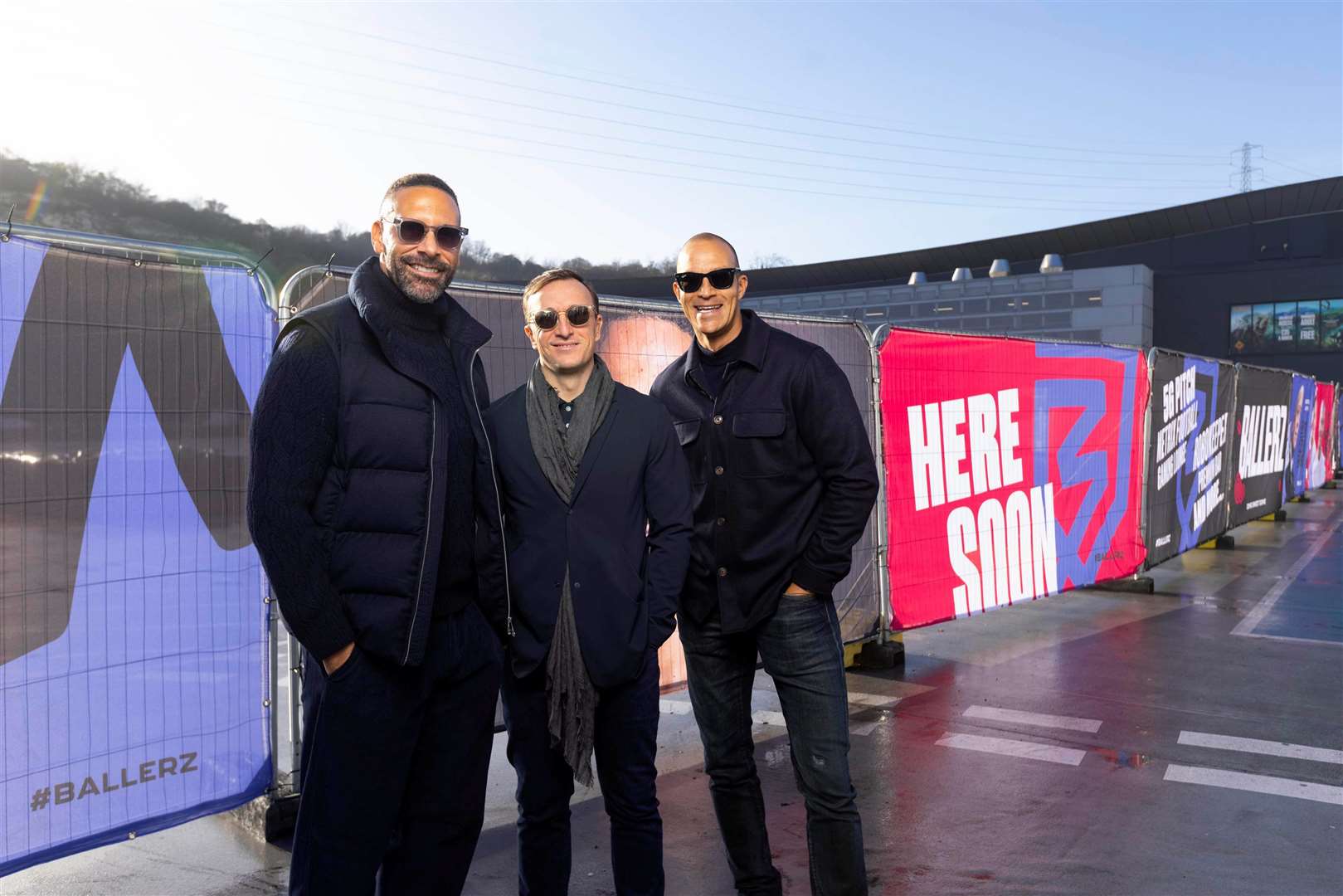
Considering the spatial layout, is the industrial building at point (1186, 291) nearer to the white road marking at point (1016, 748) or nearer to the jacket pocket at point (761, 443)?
the white road marking at point (1016, 748)

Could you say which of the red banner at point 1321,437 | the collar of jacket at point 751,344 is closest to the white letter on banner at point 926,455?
the collar of jacket at point 751,344

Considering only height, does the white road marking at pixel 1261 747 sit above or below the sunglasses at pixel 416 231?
below

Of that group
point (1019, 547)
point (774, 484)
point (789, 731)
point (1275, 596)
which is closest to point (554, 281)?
point (774, 484)

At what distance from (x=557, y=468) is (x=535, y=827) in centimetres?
104

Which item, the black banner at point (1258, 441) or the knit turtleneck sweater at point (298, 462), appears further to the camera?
the black banner at point (1258, 441)

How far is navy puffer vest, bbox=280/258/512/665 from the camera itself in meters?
2.44

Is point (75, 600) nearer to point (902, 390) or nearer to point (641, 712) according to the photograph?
point (641, 712)

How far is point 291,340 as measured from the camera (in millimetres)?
2436

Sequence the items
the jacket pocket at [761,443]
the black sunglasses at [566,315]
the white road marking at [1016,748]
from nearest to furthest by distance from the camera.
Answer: the black sunglasses at [566,315] < the jacket pocket at [761,443] < the white road marking at [1016,748]

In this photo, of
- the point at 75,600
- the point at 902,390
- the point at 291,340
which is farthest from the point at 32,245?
the point at 902,390

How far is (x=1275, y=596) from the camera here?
1027 cm

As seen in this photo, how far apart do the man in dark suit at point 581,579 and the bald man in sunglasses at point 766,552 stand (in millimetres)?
286

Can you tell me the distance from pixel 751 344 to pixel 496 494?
1031 mm

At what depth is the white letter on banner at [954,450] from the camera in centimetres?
741
